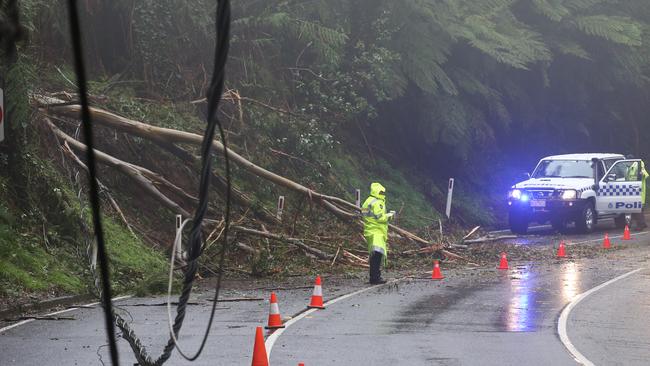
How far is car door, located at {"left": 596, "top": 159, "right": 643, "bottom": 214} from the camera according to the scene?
94.7ft

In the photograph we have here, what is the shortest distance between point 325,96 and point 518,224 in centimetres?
610

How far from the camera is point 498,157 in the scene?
36531 millimetres

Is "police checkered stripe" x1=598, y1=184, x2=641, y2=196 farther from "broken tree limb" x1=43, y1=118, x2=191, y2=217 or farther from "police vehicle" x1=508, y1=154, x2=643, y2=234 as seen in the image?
"broken tree limb" x1=43, y1=118, x2=191, y2=217

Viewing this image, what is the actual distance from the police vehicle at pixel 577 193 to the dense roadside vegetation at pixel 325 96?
247 cm

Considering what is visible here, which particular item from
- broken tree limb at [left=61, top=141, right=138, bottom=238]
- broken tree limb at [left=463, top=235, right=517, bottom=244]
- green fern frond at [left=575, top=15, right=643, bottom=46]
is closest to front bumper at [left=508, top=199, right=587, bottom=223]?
broken tree limb at [left=463, top=235, right=517, bottom=244]

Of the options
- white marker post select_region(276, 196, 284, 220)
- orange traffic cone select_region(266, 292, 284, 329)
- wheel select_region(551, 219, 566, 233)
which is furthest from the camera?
wheel select_region(551, 219, 566, 233)

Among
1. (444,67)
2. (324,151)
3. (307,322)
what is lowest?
(307,322)

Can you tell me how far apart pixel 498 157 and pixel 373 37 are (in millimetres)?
9566

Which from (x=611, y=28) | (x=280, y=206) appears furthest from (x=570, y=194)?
(x=280, y=206)

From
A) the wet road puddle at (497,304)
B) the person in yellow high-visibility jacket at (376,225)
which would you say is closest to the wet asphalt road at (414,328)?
the wet road puddle at (497,304)

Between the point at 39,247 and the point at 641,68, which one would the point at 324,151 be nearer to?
the point at 39,247

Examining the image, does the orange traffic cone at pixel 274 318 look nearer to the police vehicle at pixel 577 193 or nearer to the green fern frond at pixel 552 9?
the police vehicle at pixel 577 193

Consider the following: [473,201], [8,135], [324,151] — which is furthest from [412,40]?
[8,135]

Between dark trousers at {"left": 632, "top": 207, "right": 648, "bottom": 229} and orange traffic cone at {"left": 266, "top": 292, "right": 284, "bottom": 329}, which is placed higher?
dark trousers at {"left": 632, "top": 207, "right": 648, "bottom": 229}
